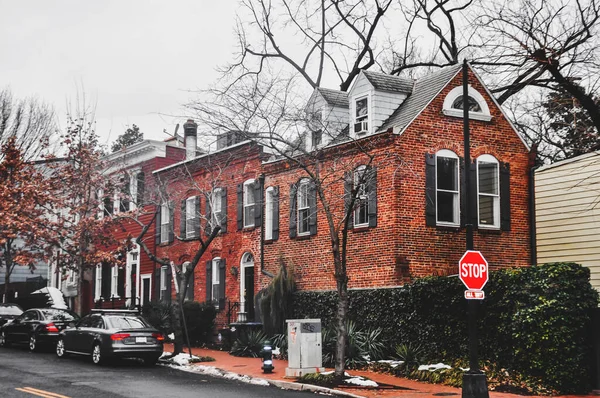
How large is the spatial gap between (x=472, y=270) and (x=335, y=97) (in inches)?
518

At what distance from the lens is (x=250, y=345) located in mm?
24516

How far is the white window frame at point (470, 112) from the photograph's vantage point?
80.9 feet

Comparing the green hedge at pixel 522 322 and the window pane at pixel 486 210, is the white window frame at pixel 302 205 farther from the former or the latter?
the green hedge at pixel 522 322

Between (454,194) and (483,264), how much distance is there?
931cm

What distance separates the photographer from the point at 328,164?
2464cm

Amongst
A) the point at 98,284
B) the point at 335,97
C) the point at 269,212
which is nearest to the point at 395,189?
the point at 335,97

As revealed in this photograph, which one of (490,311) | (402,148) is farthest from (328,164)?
(490,311)

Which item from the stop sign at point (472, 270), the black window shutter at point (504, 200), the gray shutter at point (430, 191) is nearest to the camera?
the stop sign at point (472, 270)

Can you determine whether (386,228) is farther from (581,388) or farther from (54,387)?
(54,387)

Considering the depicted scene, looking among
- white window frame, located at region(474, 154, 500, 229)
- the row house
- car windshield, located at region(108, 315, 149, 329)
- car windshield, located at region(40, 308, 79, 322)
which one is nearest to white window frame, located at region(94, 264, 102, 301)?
the row house

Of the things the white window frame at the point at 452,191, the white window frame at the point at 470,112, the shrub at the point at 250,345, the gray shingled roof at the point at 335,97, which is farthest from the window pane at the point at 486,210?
the shrub at the point at 250,345

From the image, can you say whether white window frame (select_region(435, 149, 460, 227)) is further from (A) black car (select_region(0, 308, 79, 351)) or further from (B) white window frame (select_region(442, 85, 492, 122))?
(A) black car (select_region(0, 308, 79, 351))

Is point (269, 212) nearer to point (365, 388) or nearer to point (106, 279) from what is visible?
point (365, 388)

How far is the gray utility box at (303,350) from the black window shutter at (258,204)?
33.2ft
